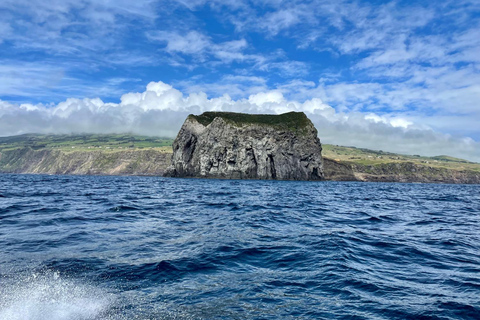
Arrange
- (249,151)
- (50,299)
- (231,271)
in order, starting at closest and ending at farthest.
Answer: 1. (50,299)
2. (231,271)
3. (249,151)

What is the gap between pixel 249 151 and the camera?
13050cm

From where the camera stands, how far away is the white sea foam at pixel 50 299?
664 centimetres

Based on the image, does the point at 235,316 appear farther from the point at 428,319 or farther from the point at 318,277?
the point at 428,319

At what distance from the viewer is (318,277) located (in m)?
9.15

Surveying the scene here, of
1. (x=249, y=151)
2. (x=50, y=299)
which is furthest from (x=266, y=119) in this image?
(x=50, y=299)

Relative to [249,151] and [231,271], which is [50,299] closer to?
[231,271]

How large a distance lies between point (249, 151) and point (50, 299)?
406 feet

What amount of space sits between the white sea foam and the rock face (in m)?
120

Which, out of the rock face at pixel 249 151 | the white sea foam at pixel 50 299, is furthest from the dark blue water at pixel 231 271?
the rock face at pixel 249 151

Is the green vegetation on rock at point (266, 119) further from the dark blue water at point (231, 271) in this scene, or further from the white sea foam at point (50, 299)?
the white sea foam at point (50, 299)

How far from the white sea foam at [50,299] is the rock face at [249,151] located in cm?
11988

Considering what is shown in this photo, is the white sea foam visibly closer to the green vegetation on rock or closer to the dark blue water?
the dark blue water

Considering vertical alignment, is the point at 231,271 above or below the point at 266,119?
below

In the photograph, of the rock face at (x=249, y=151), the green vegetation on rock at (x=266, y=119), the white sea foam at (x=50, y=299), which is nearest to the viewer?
the white sea foam at (x=50, y=299)
